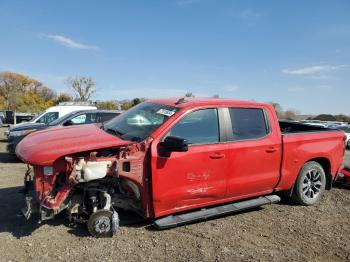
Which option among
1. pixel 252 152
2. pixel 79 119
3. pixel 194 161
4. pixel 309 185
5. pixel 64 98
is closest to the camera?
pixel 194 161

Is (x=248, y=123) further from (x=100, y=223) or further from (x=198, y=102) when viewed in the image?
(x=100, y=223)

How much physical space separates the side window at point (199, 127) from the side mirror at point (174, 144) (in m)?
0.29

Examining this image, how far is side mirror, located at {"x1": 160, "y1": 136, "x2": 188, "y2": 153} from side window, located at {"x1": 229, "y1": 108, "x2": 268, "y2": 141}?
1163 mm

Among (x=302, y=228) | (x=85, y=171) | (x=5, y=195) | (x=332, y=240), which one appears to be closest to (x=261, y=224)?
(x=302, y=228)

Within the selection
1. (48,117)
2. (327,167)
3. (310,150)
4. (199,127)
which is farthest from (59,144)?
(48,117)

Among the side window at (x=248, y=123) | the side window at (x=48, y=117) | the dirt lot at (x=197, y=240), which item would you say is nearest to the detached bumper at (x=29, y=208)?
the dirt lot at (x=197, y=240)

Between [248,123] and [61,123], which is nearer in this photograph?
[248,123]

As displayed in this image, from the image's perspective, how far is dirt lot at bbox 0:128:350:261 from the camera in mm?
4207

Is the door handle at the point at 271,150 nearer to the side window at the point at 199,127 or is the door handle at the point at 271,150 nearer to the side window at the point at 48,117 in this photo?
the side window at the point at 199,127

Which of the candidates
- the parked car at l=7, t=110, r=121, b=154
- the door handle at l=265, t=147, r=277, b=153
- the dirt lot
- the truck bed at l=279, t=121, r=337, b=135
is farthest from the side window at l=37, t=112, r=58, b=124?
the door handle at l=265, t=147, r=277, b=153

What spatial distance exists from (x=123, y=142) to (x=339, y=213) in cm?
403

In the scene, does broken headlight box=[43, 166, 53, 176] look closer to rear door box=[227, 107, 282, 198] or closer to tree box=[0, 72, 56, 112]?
rear door box=[227, 107, 282, 198]

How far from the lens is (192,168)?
489 centimetres

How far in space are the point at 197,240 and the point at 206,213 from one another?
1.75 feet
